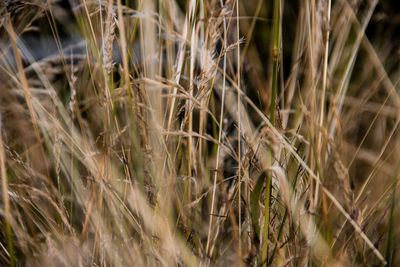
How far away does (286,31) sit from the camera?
1.49 meters

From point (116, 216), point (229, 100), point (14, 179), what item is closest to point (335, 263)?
point (116, 216)

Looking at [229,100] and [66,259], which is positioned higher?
[229,100]

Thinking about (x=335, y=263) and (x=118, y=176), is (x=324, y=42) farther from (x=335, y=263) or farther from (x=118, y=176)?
(x=118, y=176)

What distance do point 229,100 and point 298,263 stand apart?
47 cm

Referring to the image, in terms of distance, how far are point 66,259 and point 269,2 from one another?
51.2 inches

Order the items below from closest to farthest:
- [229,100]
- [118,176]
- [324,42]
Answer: [324,42], [118,176], [229,100]

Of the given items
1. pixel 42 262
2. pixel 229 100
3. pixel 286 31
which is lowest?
pixel 42 262

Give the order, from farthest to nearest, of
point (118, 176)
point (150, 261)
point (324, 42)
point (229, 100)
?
point (229, 100)
point (118, 176)
point (150, 261)
point (324, 42)

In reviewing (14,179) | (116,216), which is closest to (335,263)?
(116,216)

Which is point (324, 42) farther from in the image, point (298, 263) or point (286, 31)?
point (286, 31)

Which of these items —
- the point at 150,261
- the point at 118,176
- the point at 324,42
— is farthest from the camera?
the point at 118,176

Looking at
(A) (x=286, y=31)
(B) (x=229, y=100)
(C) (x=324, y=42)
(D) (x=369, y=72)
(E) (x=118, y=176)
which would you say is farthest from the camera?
(A) (x=286, y=31)

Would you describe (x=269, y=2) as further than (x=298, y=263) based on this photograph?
Yes

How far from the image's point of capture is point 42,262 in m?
0.67
